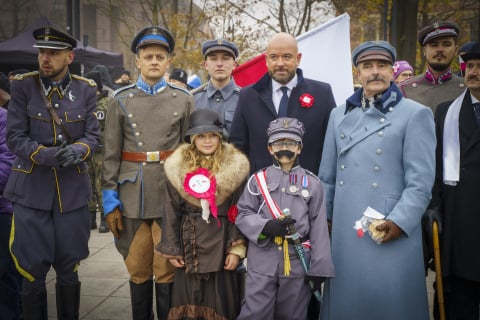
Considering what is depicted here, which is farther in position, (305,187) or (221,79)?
(221,79)

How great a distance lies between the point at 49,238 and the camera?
4.12m

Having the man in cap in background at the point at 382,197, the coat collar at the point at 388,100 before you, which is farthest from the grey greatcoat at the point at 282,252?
the coat collar at the point at 388,100

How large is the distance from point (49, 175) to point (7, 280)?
3.35 feet

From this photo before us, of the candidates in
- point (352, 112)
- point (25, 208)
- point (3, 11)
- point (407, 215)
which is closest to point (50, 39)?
point (25, 208)

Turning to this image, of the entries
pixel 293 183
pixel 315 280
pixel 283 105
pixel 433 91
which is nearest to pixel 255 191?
pixel 293 183

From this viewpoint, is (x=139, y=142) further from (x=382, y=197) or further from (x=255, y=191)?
(x=382, y=197)

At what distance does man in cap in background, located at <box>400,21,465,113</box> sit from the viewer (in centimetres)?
485

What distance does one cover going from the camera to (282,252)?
12.3 feet

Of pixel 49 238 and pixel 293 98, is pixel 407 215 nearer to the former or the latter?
pixel 293 98

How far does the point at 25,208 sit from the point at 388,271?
265 centimetres

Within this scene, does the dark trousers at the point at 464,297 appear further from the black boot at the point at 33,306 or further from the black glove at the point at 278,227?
the black boot at the point at 33,306

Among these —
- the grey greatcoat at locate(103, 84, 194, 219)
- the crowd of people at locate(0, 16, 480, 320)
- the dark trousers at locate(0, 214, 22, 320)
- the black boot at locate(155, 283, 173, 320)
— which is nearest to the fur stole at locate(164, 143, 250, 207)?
→ the crowd of people at locate(0, 16, 480, 320)

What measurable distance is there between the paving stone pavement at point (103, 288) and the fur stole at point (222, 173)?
63.7 inches

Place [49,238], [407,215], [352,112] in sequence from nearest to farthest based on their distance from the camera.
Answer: [407,215] → [352,112] → [49,238]
